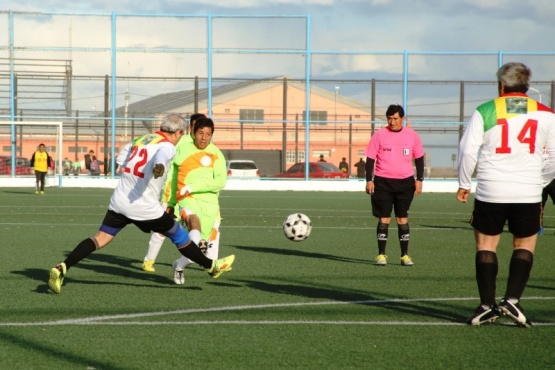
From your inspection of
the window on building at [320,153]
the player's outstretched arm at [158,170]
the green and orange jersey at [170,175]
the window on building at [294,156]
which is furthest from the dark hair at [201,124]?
the window on building at [320,153]

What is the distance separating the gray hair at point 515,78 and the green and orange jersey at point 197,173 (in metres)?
3.43

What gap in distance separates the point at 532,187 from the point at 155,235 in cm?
495

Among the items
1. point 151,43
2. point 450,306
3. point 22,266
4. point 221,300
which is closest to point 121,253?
point 22,266

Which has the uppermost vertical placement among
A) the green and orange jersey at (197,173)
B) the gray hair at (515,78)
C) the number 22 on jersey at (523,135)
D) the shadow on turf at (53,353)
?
the gray hair at (515,78)

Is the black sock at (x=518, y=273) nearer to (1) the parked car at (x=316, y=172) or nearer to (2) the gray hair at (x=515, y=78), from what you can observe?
(2) the gray hair at (x=515, y=78)

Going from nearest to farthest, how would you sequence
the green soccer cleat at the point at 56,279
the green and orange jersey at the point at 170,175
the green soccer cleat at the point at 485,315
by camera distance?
the green soccer cleat at the point at 485,315
the green soccer cleat at the point at 56,279
the green and orange jersey at the point at 170,175

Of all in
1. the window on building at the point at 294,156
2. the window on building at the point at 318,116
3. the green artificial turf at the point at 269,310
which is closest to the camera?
the green artificial turf at the point at 269,310

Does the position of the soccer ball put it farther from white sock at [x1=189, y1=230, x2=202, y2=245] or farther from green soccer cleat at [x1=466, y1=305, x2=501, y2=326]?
green soccer cleat at [x1=466, y1=305, x2=501, y2=326]

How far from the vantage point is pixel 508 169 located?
6.66 m

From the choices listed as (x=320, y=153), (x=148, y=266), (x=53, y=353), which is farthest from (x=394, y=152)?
(x=320, y=153)

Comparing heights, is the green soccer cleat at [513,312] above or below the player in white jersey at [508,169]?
below

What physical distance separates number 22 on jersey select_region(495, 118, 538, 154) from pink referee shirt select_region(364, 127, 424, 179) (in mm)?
4583

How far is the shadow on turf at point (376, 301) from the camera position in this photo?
294 inches

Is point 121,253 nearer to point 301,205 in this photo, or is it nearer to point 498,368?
point 498,368
